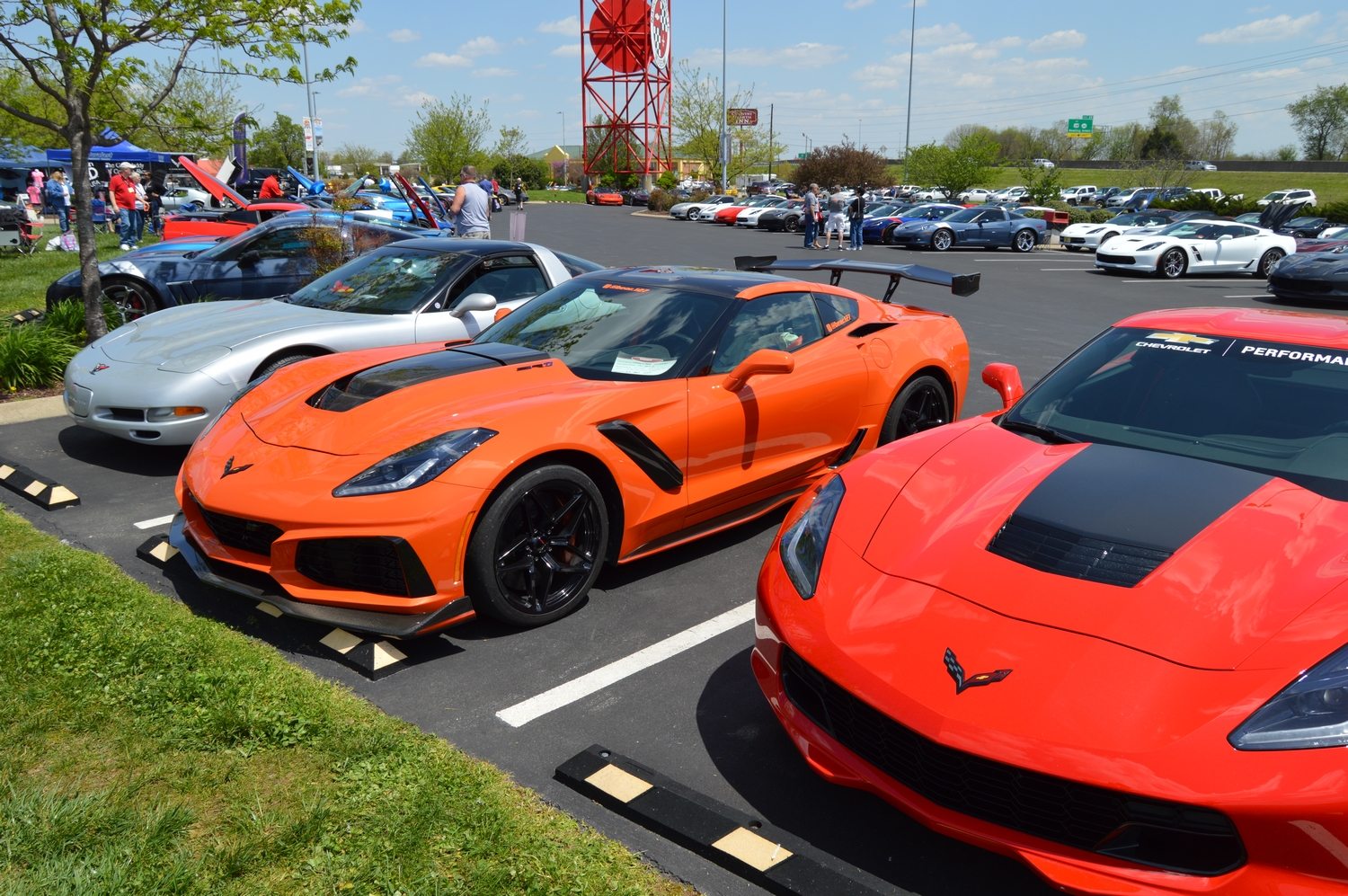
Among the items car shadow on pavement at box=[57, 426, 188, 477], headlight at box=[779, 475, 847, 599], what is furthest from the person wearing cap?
headlight at box=[779, 475, 847, 599]

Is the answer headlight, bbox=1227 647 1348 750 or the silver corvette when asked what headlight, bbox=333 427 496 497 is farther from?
headlight, bbox=1227 647 1348 750

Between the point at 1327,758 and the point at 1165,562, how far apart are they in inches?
25.9

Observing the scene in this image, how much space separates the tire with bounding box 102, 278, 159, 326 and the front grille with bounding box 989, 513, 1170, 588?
9.35 m

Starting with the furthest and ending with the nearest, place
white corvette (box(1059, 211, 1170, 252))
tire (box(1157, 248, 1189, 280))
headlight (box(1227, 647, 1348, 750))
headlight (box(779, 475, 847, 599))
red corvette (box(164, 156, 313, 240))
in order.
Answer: white corvette (box(1059, 211, 1170, 252)), tire (box(1157, 248, 1189, 280)), red corvette (box(164, 156, 313, 240)), headlight (box(779, 475, 847, 599)), headlight (box(1227, 647, 1348, 750))

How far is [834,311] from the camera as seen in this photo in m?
5.55

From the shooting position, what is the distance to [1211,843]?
7.13ft

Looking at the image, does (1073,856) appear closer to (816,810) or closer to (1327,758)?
(1327,758)

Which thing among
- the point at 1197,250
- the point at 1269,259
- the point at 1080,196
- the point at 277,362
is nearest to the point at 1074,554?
the point at 277,362

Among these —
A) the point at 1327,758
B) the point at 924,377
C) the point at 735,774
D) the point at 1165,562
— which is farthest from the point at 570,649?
the point at 924,377

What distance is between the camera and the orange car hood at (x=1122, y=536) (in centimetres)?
247

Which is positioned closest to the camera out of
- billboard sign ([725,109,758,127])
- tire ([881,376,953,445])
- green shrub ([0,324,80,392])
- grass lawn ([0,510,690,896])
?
grass lawn ([0,510,690,896])

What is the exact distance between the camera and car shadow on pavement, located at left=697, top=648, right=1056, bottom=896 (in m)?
2.66

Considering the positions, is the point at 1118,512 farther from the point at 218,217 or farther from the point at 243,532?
the point at 218,217

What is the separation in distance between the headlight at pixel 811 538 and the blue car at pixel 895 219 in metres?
26.9
